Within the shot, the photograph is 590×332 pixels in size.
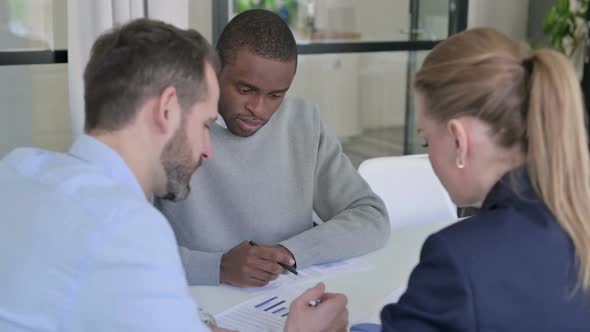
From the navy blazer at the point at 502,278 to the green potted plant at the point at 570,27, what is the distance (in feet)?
12.7

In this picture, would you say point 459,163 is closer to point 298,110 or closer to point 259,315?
point 259,315

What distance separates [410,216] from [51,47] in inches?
83.4

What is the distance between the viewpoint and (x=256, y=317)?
157cm

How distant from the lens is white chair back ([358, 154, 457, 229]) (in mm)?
2510

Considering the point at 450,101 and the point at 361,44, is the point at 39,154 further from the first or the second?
the point at 361,44

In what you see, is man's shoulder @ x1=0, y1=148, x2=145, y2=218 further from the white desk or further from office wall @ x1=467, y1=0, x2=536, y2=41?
office wall @ x1=467, y1=0, x2=536, y2=41

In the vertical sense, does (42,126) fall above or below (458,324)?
below

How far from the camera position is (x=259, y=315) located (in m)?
1.58

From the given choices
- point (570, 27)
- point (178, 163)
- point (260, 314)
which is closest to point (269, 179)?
point (260, 314)

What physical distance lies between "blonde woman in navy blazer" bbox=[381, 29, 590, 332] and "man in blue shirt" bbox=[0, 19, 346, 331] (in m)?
0.39

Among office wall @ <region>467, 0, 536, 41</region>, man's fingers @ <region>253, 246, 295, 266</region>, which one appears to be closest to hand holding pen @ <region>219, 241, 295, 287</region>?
man's fingers @ <region>253, 246, 295, 266</region>

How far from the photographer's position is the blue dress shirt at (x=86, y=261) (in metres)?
1.03

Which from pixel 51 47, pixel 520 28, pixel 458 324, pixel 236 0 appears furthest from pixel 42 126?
pixel 520 28

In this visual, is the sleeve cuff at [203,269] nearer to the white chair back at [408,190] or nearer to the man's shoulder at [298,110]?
the man's shoulder at [298,110]
